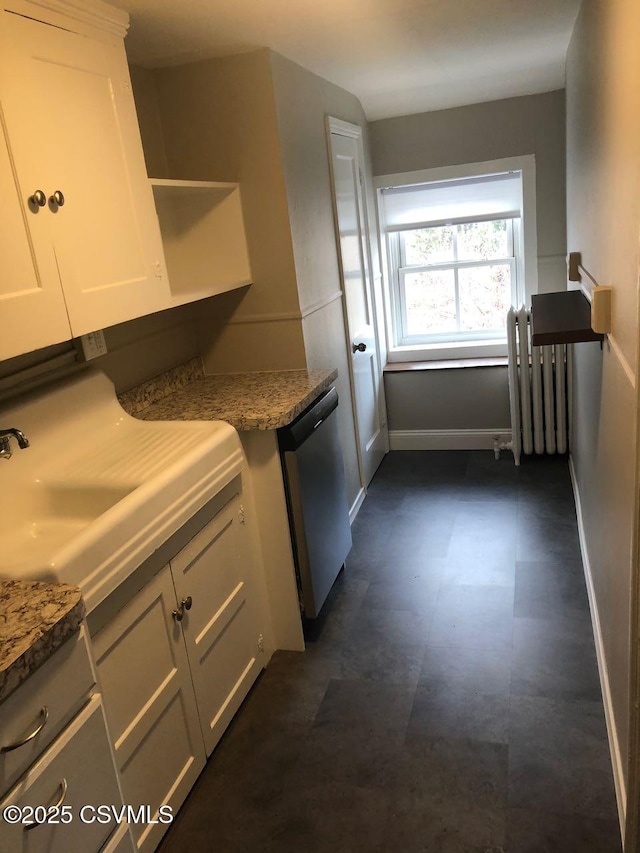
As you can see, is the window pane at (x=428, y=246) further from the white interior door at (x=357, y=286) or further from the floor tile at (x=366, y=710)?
the floor tile at (x=366, y=710)

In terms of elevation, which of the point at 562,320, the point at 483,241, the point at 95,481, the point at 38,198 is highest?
the point at 38,198

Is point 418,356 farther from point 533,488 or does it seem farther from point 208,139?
point 208,139

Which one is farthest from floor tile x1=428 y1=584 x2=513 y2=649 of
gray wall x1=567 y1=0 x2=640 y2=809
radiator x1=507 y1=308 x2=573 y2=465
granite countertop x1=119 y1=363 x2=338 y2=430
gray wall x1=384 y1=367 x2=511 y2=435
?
gray wall x1=384 y1=367 x2=511 y2=435

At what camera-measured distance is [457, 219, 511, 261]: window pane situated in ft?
13.8

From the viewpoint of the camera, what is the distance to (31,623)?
113 centimetres

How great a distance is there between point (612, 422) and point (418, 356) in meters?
2.67

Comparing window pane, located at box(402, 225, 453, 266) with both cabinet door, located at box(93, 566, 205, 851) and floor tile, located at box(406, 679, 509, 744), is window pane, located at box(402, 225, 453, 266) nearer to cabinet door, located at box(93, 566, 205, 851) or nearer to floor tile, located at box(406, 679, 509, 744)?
floor tile, located at box(406, 679, 509, 744)

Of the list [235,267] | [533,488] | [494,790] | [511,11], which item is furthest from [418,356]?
[494,790]

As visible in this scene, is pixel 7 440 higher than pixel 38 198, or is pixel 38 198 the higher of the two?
pixel 38 198

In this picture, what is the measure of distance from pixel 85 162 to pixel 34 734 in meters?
1.44

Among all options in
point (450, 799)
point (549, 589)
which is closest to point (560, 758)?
point (450, 799)

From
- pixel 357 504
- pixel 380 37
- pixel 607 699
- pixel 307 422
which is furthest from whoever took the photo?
pixel 357 504

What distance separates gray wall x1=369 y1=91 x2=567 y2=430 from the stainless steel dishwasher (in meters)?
1.71

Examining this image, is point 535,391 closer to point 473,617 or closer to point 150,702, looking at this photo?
point 473,617
